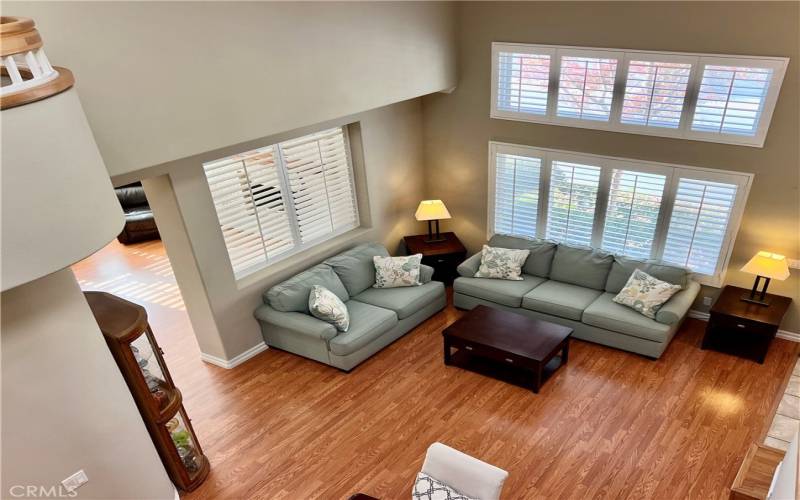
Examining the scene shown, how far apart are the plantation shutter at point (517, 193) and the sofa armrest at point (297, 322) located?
9.00 ft

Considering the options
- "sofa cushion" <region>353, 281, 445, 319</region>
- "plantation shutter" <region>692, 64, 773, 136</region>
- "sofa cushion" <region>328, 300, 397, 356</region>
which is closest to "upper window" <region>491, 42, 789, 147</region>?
"plantation shutter" <region>692, 64, 773, 136</region>

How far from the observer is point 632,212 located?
6.03 metres

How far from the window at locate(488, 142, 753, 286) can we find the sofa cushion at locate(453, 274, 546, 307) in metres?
0.76

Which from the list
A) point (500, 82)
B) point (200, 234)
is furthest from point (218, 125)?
point (500, 82)

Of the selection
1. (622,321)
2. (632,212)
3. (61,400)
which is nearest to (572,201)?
(632,212)

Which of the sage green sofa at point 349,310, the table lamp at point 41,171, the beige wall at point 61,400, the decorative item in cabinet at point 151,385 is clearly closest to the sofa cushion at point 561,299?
the sage green sofa at point 349,310

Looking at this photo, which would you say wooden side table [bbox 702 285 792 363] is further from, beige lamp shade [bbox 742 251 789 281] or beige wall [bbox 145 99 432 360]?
beige wall [bbox 145 99 432 360]

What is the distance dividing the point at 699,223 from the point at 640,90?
4.82 ft

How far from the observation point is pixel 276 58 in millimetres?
4449

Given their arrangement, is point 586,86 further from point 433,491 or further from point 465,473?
point 433,491

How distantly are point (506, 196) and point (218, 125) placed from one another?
149 inches

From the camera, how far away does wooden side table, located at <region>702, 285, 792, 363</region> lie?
5.25 m

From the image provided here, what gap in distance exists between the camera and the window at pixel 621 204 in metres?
5.57

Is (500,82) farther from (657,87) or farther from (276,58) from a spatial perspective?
(276,58)
